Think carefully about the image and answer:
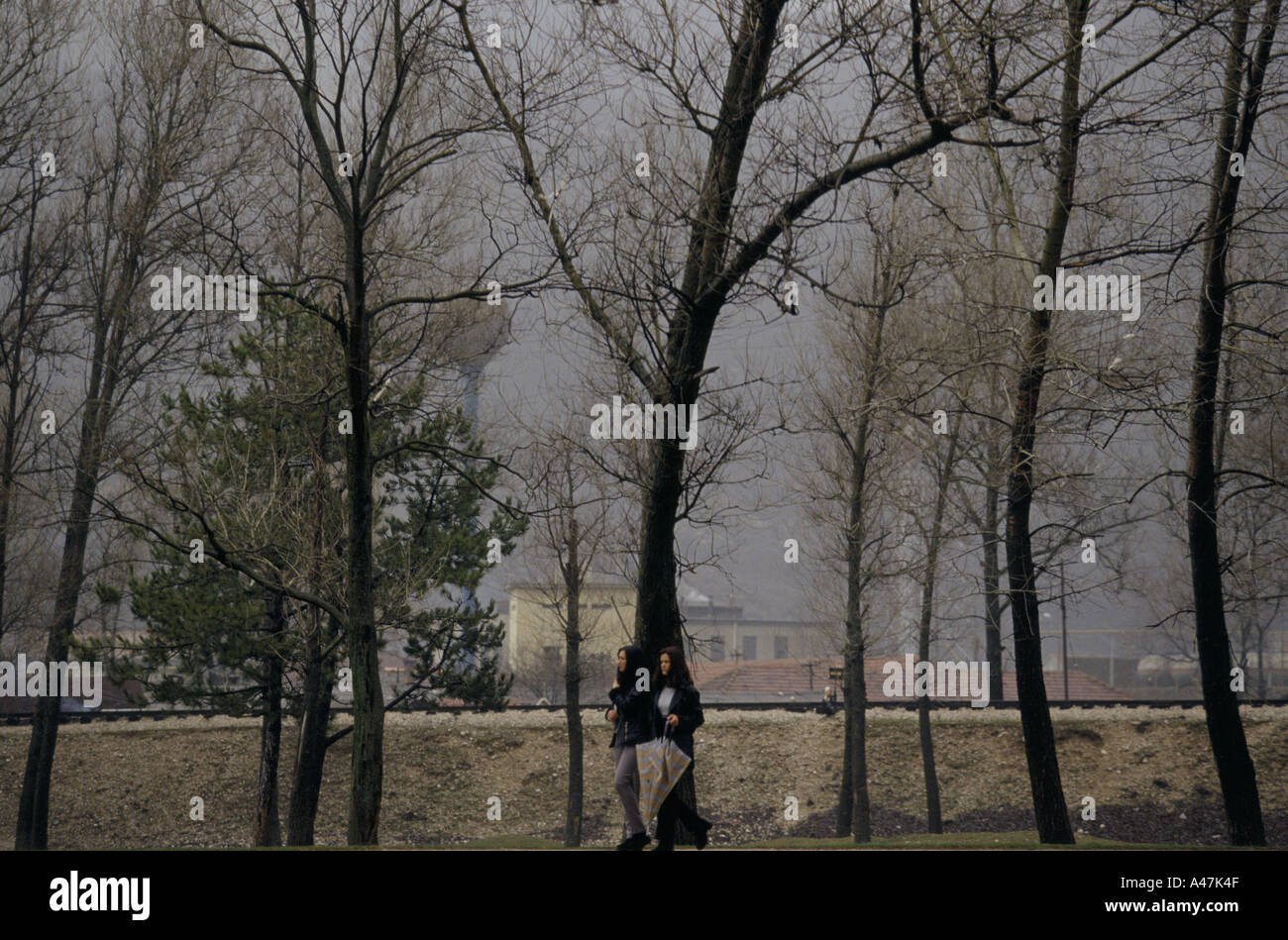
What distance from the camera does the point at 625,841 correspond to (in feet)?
30.8

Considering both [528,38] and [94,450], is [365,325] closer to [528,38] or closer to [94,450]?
[528,38]

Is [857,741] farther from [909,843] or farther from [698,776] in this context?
[698,776]

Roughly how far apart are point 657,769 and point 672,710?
0.52 metres

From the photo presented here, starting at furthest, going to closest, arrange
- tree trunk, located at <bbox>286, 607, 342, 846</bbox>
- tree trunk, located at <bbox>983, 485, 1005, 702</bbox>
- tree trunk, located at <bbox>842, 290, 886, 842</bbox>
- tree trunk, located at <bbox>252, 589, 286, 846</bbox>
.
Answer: tree trunk, located at <bbox>983, 485, 1005, 702</bbox>, tree trunk, located at <bbox>842, 290, 886, 842</bbox>, tree trunk, located at <bbox>252, 589, 286, 846</bbox>, tree trunk, located at <bbox>286, 607, 342, 846</bbox>

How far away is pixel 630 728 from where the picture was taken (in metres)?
9.53

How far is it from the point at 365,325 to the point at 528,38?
147 inches

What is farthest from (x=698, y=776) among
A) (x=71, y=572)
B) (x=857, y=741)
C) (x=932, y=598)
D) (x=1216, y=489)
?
(x=1216, y=489)

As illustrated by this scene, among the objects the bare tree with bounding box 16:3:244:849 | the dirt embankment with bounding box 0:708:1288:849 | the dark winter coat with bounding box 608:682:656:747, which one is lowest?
the dirt embankment with bounding box 0:708:1288:849

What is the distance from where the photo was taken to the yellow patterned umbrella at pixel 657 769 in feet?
30.8

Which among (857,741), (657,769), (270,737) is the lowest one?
(857,741)

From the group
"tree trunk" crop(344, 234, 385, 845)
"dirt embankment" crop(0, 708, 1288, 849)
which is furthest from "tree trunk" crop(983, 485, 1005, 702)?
"tree trunk" crop(344, 234, 385, 845)

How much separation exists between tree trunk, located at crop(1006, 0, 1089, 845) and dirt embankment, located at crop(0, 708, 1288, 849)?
10.7 metres

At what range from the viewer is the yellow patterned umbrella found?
9.38 meters

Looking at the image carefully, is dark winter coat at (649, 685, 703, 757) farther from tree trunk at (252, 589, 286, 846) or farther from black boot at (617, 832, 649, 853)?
tree trunk at (252, 589, 286, 846)
